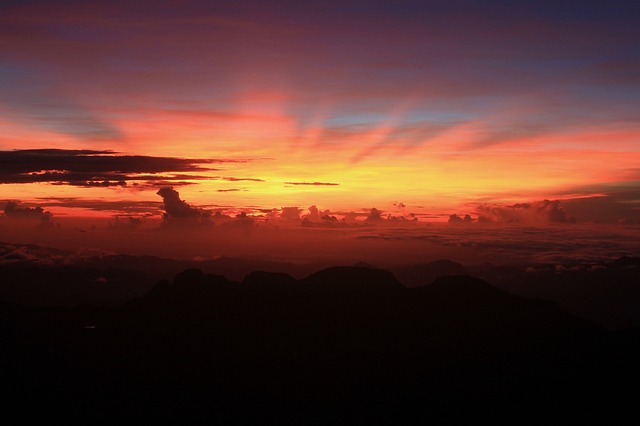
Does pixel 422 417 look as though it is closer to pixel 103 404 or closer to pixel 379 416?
pixel 379 416

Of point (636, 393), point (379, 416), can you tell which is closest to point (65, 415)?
point (379, 416)

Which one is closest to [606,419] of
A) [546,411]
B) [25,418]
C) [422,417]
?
[546,411]

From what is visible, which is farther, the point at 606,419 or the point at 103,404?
the point at 103,404

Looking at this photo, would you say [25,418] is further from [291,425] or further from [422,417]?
[422,417]

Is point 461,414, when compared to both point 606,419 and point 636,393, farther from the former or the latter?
point 636,393

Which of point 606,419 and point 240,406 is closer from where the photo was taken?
point 606,419

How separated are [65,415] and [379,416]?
98.5 m

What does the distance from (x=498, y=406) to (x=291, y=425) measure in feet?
218

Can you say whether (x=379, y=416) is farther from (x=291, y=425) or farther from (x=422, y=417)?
(x=291, y=425)

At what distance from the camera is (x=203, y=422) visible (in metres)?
190

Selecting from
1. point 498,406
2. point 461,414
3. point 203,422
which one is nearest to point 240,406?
point 203,422

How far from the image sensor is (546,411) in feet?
632

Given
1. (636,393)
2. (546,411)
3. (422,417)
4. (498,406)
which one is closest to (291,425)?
(422,417)

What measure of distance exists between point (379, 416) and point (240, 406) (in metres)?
44.8
